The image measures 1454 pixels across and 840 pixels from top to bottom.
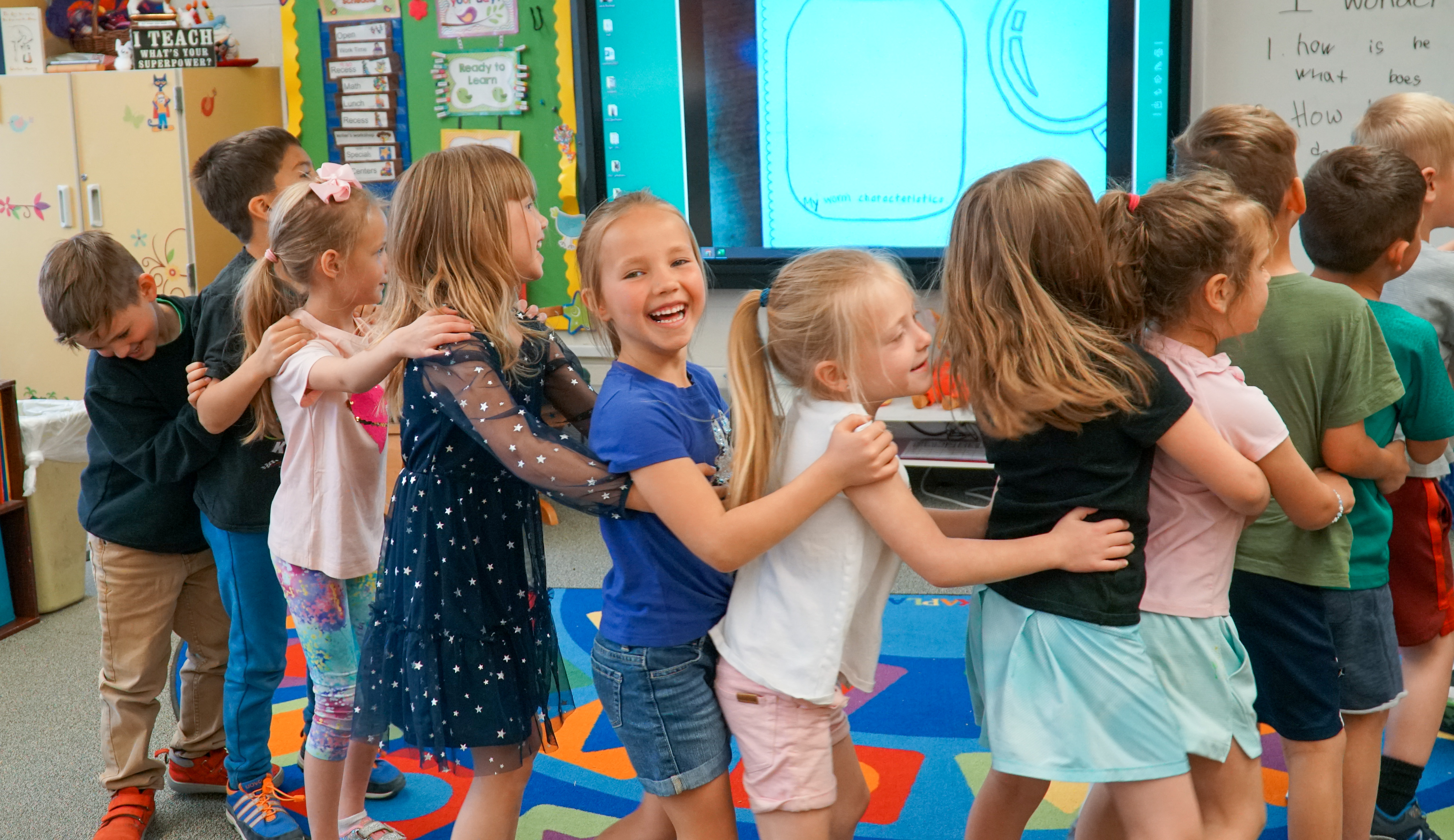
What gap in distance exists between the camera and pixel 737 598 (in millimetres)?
1347

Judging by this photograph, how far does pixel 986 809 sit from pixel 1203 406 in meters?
0.58

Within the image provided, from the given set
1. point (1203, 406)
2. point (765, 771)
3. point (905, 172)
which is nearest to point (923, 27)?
point (905, 172)

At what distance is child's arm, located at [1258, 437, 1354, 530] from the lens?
1.33 metres

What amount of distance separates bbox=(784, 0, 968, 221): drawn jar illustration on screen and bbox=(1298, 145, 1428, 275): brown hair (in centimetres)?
213

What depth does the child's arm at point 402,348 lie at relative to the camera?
1.39 m

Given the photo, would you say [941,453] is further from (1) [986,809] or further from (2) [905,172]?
(1) [986,809]

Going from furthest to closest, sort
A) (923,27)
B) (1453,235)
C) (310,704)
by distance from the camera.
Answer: (923,27) → (1453,235) → (310,704)

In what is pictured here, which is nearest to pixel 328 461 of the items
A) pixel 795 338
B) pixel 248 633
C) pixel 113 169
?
pixel 248 633

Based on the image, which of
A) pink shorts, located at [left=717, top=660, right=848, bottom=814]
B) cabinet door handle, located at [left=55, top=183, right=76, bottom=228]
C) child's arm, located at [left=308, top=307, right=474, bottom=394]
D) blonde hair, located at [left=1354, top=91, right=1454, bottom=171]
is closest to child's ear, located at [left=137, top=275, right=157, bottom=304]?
child's arm, located at [left=308, top=307, right=474, bottom=394]

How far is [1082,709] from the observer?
127 cm

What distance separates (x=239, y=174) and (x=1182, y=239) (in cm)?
158

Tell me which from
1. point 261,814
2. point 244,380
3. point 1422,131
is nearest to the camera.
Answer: point 244,380

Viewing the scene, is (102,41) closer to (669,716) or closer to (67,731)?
(67,731)

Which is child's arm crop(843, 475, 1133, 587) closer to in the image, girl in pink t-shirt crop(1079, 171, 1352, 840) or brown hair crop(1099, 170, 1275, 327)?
girl in pink t-shirt crop(1079, 171, 1352, 840)
